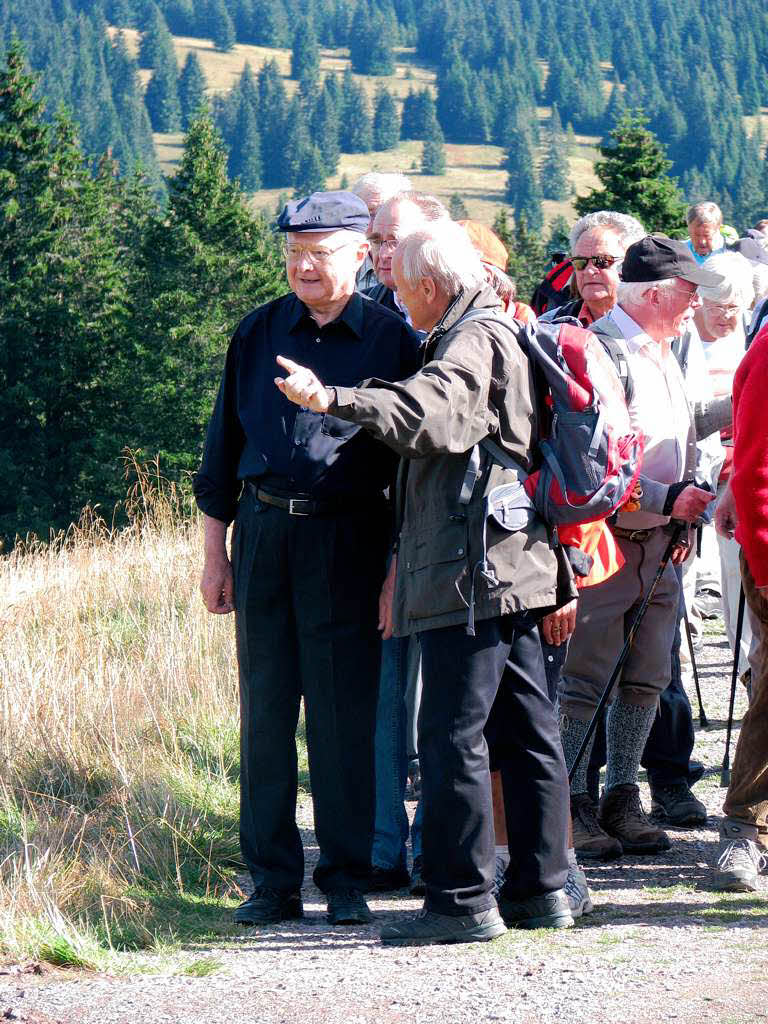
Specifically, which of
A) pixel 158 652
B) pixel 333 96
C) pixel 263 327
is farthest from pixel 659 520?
pixel 333 96

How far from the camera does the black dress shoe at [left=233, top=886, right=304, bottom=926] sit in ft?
13.8

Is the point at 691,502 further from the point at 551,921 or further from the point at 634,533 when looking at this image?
the point at 551,921

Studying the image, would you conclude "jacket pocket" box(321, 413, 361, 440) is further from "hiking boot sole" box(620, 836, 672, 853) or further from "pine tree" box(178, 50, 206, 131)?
"pine tree" box(178, 50, 206, 131)

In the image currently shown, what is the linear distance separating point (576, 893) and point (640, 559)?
1227 millimetres

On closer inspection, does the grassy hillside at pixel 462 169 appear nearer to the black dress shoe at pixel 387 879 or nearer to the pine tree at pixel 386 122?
the pine tree at pixel 386 122

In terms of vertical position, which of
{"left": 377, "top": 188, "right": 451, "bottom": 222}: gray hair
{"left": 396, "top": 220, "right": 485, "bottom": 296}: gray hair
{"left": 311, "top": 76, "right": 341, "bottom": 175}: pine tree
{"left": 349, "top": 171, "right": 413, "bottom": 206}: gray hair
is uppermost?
{"left": 311, "top": 76, "right": 341, "bottom": 175}: pine tree

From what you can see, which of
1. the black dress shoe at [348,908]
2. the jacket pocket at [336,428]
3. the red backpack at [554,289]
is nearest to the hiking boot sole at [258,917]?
the black dress shoe at [348,908]

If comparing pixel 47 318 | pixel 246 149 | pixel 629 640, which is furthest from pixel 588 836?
pixel 246 149

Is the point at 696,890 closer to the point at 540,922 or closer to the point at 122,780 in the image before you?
the point at 540,922

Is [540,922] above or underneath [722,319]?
underneath

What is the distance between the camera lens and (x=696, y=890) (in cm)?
441

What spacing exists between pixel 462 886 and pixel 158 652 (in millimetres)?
3296

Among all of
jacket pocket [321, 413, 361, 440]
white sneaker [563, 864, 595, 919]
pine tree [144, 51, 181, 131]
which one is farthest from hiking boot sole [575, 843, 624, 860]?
pine tree [144, 51, 181, 131]

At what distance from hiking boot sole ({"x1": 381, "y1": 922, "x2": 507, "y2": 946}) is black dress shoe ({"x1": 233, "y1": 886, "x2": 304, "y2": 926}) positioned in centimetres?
44
